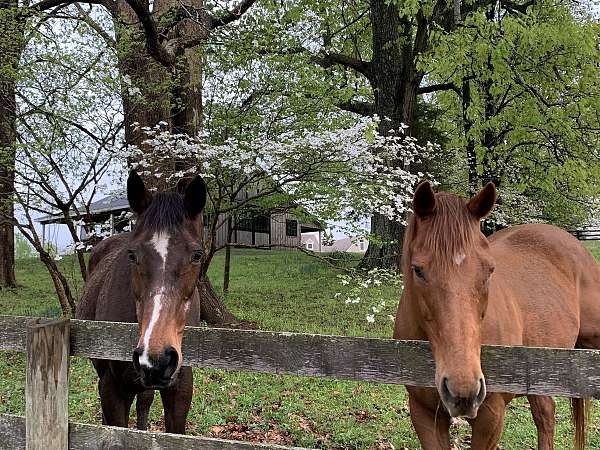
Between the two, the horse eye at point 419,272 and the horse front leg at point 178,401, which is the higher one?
the horse eye at point 419,272

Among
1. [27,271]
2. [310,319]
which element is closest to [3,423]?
[310,319]

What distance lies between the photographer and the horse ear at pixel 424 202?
260 cm

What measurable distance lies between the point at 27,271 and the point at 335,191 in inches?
613

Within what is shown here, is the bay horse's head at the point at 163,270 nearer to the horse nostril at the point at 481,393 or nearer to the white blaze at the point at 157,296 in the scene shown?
the white blaze at the point at 157,296

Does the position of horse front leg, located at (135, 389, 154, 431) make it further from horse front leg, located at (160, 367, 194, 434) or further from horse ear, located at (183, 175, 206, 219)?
horse ear, located at (183, 175, 206, 219)

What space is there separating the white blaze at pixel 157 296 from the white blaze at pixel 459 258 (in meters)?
1.41

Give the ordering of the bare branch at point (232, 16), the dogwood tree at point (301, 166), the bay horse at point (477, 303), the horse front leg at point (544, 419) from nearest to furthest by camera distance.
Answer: the bay horse at point (477, 303), the horse front leg at point (544, 419), the dogwood tree at point (301, 166), the bare branch at point (232, 16)

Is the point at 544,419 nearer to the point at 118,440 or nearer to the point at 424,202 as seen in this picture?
the point at 424,202

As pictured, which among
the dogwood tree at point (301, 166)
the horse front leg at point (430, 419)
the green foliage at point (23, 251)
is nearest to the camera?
the horse front leg at point (430, 419)

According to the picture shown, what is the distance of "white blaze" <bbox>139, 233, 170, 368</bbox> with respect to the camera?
2.33 m

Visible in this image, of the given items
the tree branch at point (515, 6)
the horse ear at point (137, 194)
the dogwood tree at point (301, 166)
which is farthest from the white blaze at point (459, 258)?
the tree branch at point (515, 6)

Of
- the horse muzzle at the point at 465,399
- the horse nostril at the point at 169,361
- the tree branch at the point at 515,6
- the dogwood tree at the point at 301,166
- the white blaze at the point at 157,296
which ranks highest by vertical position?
the tree branch at the point at 515,6

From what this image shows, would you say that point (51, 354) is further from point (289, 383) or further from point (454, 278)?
point (289, 383)

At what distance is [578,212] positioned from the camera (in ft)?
58.5
